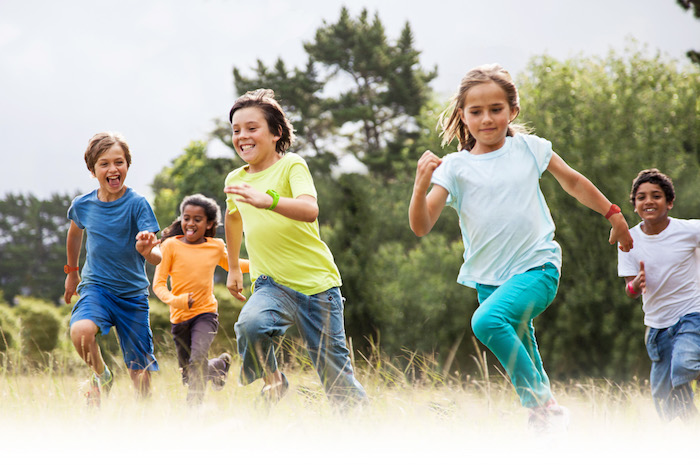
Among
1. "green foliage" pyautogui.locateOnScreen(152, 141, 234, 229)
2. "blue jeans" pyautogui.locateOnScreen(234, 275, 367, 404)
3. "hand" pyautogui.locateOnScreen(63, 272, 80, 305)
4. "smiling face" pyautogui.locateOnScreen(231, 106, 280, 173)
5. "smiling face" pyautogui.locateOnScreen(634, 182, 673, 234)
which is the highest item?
"green foliage" pyautogui.locateOnScreen(152, 141, 234, 229)

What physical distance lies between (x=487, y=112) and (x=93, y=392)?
2.96m

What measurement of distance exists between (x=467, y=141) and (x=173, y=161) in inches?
1286

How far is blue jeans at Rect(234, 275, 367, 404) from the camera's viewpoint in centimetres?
379

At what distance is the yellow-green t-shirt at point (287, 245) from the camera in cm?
391

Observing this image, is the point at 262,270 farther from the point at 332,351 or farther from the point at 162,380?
the point at 162,380

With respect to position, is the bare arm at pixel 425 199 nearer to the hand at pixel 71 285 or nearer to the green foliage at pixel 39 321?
the hand at pixel 71 285

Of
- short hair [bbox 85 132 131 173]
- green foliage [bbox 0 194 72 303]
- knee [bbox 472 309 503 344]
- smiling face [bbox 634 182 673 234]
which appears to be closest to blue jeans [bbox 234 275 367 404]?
knee [bbox 472 309 503 344]

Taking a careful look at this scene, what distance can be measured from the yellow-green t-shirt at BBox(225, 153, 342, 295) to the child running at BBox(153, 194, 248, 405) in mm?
1643

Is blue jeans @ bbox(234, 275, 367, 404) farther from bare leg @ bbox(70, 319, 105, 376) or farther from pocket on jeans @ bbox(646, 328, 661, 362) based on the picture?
pocket on jeans @ bbox(646, 328, 661, 362)

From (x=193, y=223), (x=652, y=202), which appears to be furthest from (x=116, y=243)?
(x=652, y=202)

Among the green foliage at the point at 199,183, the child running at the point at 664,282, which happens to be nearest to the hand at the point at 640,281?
the child running at the point at 664,282

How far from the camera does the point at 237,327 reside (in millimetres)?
3699

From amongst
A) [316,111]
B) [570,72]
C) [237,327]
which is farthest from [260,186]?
[316,111]

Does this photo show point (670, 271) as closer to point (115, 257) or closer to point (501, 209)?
point (501, 209)
